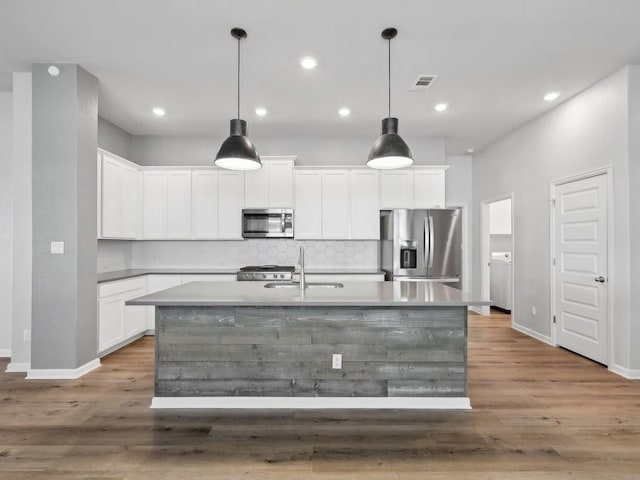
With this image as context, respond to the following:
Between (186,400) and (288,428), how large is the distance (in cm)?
88

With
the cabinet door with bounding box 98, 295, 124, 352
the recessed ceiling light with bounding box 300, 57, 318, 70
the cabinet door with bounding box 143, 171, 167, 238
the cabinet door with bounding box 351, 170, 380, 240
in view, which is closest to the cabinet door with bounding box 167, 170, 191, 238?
the cabinet door with bounding box 143, 171, 167, 238

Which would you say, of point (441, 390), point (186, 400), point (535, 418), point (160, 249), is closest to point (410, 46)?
point (441, 390)

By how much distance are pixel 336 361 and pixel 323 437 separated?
57cm

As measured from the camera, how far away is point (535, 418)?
2.61m

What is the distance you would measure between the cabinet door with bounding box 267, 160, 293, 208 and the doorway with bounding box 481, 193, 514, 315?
340 centimetres

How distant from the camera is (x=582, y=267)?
3.99m

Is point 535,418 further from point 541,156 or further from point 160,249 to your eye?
point 160,249

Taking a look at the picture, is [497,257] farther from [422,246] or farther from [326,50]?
[326,50]

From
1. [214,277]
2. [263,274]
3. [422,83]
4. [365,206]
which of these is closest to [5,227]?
[214,277]

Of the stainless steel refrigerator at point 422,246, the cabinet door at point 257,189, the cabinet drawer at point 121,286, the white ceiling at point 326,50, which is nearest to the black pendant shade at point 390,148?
the white ceiling at point 326,50

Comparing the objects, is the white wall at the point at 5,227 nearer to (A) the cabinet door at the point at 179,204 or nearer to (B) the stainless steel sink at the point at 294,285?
(A) the cabinet door at the point at 179,204

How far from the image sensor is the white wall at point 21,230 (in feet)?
11.6

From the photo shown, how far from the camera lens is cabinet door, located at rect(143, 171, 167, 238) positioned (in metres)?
5.26

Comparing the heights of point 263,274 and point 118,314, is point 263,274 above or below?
above
